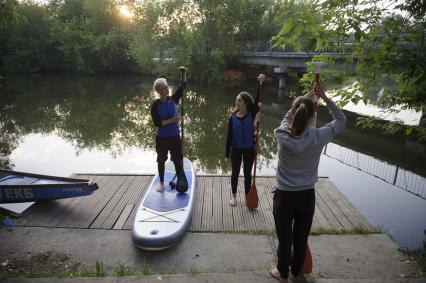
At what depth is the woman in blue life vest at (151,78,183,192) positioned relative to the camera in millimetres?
5375

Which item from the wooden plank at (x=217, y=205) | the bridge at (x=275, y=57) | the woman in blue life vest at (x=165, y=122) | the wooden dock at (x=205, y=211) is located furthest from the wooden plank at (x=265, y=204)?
the bridge at (x=275, y=57)

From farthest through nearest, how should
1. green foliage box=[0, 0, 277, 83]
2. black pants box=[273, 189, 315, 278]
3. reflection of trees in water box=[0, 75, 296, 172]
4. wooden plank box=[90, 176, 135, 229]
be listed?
green foliage box=[0, 0, 277, 83], reflection of trees in water box=[0, 75, 296, 172], wooden plank box=[90, 176, 135, 229], black pants box=[273, 189, 315, 278]

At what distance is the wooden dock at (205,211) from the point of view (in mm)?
5445

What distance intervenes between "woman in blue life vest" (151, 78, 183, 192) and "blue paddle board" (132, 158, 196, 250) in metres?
0.49

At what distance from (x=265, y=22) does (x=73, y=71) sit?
70.4ft

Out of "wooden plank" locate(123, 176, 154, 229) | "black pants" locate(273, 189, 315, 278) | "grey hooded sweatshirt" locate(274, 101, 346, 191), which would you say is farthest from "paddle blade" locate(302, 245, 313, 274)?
"wooden plank" locate(123, 176, 154, 229)

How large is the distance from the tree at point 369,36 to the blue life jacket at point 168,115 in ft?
7.57

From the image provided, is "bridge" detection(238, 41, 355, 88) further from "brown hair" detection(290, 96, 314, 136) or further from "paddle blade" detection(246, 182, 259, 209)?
"brown hair" detection(290, 96, 314, 136)

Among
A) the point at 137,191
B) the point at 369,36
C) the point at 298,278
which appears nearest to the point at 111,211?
the point at 137,191

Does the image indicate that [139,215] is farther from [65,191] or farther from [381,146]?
[381,146]

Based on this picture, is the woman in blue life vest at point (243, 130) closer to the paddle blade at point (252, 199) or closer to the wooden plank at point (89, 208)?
the paddle blade at point (252, 199)

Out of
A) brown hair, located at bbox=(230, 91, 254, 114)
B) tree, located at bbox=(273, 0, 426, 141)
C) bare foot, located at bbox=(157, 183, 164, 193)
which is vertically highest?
tree, located at bbox=(273, 0, 426, 141)

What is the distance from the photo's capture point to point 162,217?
5.26 metres

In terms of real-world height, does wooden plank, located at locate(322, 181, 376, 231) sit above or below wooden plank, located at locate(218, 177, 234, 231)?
below
